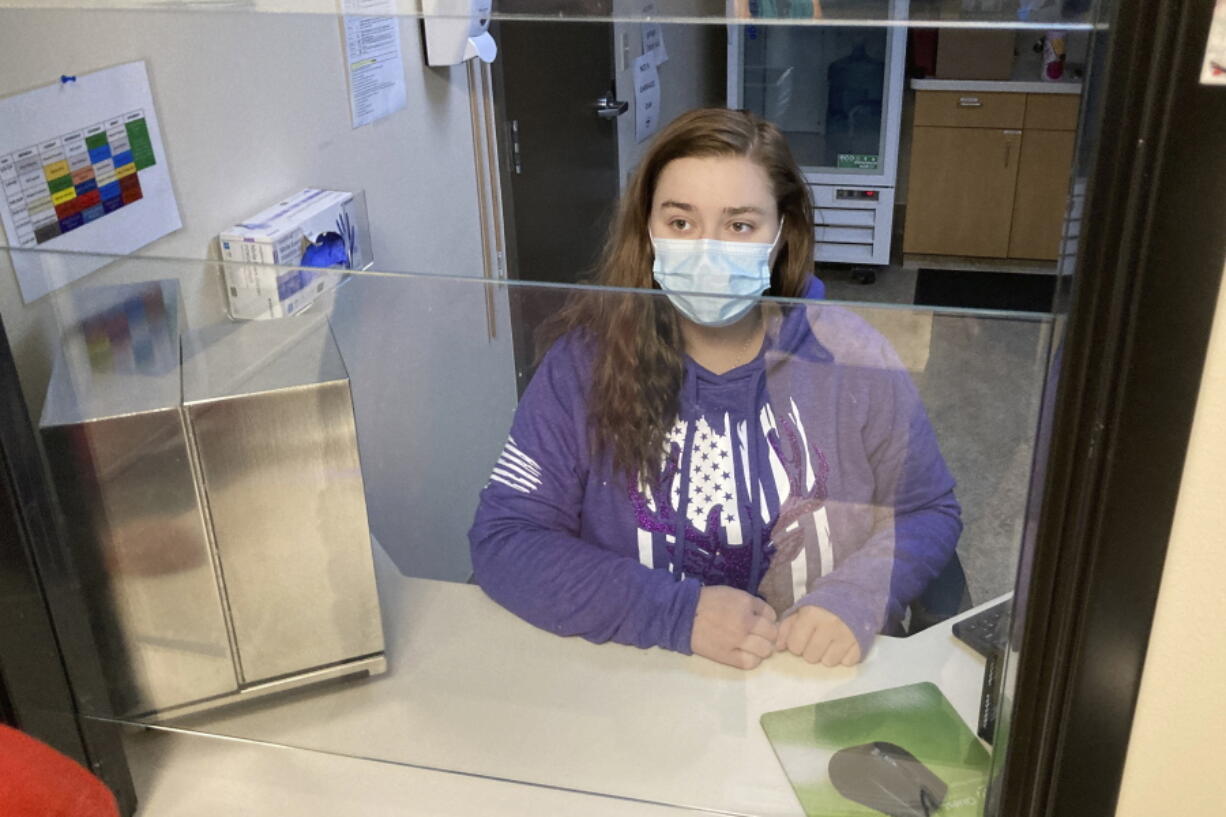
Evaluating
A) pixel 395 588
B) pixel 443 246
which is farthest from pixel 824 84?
pixel 395 588

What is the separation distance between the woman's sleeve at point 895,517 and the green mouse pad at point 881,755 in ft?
0.17

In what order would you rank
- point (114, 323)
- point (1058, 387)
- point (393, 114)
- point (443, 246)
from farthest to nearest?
point (443, 246), point (393, 114), point (114, 323), point (1058, 387)

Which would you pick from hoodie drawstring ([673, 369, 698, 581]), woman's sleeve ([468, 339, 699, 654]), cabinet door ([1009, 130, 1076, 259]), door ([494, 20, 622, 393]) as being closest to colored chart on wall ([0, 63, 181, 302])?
woman's sleeve ([468, 339, 699, 654])

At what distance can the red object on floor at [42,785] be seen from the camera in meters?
0.55

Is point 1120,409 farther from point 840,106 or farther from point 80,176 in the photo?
point 840,106

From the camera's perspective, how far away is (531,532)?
861mm

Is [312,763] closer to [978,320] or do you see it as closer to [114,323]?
[114,323]

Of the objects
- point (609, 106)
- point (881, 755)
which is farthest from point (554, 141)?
point (881, 755)

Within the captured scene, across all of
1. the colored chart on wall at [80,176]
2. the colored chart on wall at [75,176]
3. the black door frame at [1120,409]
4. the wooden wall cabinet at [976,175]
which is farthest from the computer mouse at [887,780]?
the wooden wall cabinet at [976,175]

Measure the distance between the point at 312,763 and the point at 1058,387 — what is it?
2.19 ft

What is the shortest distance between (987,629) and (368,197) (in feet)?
4.02

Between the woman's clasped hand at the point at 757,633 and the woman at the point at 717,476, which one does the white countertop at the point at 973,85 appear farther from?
the woman's clasped hand at the point at 757,633

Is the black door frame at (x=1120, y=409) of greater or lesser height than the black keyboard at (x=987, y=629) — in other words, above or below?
above

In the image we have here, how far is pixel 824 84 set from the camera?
3131 millimetres
